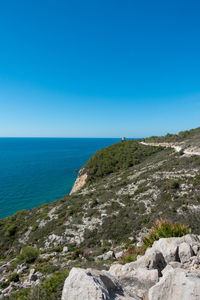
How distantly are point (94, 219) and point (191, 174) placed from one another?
1409cm

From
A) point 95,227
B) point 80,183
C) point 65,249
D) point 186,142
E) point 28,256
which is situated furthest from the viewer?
point 80,183

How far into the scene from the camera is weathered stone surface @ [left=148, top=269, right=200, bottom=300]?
3.36m

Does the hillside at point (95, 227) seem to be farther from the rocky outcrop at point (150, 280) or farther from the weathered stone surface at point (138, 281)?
the weathered stone surface at point (138, 281)

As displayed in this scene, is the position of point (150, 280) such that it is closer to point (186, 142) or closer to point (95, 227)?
point (95, 227)

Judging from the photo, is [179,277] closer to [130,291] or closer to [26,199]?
[130,291]

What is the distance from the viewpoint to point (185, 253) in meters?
5.92

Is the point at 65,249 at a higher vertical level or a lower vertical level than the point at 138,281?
lower

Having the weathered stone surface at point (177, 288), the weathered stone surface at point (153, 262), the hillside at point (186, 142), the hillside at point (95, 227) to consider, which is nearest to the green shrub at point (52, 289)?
the hillside at point (95, 227)

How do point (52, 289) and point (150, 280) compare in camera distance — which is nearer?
point (150, 280)

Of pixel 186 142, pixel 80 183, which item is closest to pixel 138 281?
pixel 80 183

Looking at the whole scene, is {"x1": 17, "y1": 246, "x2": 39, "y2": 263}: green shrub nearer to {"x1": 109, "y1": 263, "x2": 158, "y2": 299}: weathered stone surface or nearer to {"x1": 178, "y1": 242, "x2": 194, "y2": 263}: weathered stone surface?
{"x1": 109, "y1": 263, "x2": 158, "y2": 299}: weathered stone surface

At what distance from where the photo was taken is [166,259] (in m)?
6.02

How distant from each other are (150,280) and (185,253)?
85.7 inches

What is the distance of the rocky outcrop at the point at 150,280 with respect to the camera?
3523mm
